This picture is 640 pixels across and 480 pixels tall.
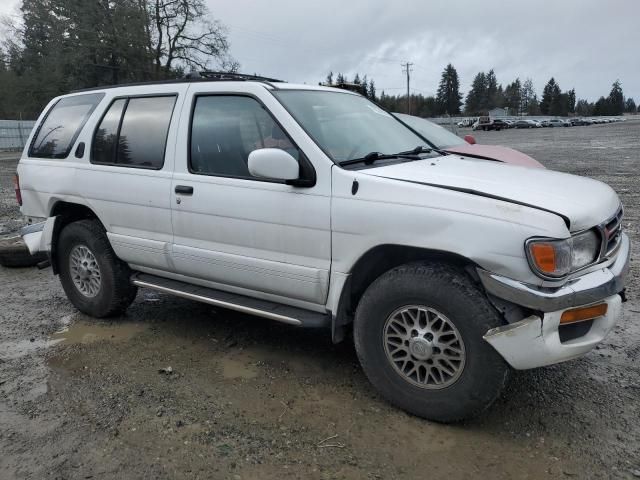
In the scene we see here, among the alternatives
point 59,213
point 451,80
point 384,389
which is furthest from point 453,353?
point 451,80

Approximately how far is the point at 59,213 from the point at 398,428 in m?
3.73

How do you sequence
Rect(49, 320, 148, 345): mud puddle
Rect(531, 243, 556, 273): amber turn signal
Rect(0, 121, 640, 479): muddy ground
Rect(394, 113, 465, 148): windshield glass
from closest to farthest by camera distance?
Rect(531, 243, 556, 273): amber turn signal → Rect(0, 121, 640, 479): muddy ground → Rect(49, 320, 148, 345): mud puddle → Rect(394, 113, 465, 148): windshield glass

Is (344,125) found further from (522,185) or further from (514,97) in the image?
(514,97)

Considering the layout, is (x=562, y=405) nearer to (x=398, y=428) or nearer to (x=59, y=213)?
(x=398, y=428)

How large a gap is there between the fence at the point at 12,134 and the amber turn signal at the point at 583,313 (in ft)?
131

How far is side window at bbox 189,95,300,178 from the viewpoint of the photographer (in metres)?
3.70

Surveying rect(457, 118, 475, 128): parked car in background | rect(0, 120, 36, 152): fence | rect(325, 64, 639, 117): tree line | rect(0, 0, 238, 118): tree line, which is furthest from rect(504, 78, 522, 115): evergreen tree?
rect(0, 120, 36, 152): fence

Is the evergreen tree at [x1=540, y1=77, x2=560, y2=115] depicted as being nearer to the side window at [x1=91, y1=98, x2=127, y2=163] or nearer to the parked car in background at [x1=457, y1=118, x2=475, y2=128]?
the parked car in background at [x1=457, y1=118, x2=475, y2=128]

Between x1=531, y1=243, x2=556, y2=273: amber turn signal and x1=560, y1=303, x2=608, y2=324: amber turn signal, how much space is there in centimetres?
27

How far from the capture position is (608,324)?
115 inches

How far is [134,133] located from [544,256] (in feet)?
10.9

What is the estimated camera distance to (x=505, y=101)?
137 metres

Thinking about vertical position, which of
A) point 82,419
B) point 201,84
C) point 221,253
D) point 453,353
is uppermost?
point 201,84

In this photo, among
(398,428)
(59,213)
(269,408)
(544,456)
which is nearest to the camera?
(544,456)
